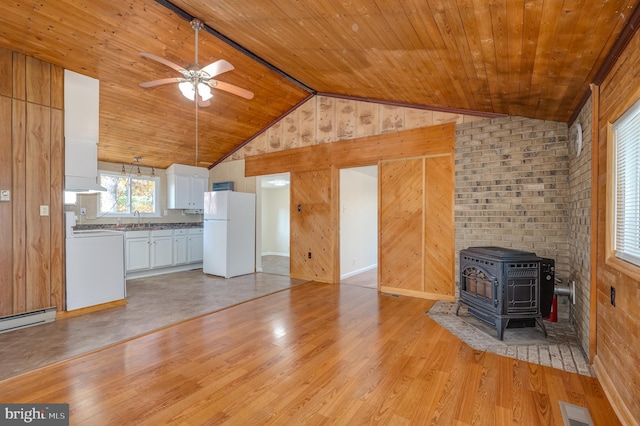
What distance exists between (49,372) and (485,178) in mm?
4994

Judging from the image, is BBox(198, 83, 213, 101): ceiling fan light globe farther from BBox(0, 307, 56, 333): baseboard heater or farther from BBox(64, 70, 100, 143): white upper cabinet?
BBox(0, 307, 56, 333): baseboard heater

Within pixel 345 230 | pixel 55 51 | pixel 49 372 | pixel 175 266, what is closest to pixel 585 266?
pixel 345 230

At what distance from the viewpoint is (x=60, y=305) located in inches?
145

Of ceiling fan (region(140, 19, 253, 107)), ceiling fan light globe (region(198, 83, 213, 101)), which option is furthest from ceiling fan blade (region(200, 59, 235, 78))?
→ ceiling fan light globe (region(198, 83, 213, 101))

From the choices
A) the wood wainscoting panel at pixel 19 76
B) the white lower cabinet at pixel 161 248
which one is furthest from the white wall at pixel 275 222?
the wood wainscoting panel at pixel 19 76

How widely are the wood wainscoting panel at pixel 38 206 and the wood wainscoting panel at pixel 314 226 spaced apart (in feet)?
12.1

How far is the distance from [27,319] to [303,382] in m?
3.31

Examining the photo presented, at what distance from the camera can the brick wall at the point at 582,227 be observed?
2703 mm

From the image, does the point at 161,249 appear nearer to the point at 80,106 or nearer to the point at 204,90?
the point at 80,106

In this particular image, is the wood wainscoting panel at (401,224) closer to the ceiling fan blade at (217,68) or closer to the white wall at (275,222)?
the ceiling fan blade at (217,68)

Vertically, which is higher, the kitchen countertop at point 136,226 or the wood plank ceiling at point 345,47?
the wood plank ceiling at point 345,47

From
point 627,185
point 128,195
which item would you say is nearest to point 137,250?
point 128,195

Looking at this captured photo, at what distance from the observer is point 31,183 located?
11.5 feet

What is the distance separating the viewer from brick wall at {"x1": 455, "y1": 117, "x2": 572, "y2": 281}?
370cm
